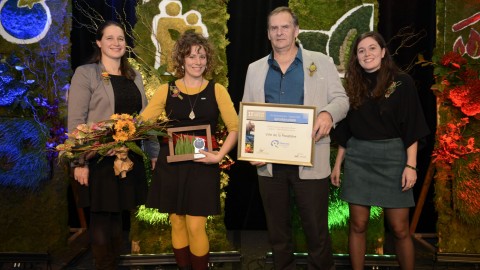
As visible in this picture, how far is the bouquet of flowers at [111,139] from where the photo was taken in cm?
270

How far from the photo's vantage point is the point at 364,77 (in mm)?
3061

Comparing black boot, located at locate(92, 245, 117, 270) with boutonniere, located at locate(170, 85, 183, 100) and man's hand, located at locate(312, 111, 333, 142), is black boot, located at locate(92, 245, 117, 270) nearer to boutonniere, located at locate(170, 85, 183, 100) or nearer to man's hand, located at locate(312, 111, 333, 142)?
boutonniere, located at locate(170, 85, 183, 100)

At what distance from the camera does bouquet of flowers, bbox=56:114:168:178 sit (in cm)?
270

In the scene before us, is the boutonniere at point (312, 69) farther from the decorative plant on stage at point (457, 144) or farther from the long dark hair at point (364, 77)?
the decorative plant on stage at point (457, 144)

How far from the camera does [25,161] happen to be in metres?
3.79

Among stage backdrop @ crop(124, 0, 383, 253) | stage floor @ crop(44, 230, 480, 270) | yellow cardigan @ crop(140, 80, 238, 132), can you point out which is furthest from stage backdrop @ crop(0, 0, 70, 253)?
yellow cardigan @ crop(140, 80, 238, 132)

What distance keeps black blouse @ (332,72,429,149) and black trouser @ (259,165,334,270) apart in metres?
0.45

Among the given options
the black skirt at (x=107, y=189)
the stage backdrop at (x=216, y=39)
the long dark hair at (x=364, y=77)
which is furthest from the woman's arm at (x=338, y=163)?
the black skirt at (x=107, y=189)

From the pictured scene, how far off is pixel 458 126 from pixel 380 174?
1157mm

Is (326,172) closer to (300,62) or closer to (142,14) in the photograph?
(300,62)

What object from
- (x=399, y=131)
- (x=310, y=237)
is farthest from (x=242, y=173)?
(x=399, y=131)

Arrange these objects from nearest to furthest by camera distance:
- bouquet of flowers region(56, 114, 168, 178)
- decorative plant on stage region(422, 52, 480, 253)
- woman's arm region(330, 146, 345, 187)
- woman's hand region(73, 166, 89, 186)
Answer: bouquet of flowers region(56, 114, 168, 178)
woman's hand region(73, 166, 89, 186)
woman's arm region(330, 146, 345, 187)
decorative plant on stage region(422, 52, 480, 253)

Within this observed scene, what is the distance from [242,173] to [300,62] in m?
2.12

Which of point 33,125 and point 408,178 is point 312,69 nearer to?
point 408,178
